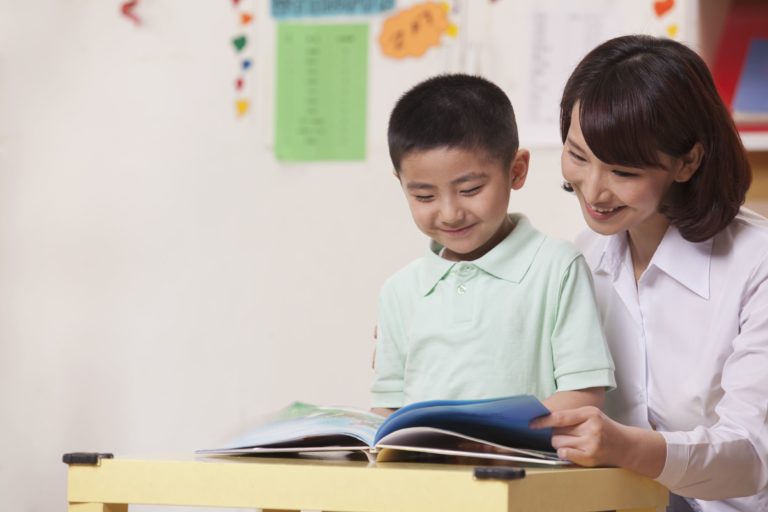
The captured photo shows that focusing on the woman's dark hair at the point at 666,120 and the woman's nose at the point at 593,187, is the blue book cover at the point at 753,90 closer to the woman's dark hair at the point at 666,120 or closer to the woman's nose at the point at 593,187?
the woman's dark hair at the point at 666,120

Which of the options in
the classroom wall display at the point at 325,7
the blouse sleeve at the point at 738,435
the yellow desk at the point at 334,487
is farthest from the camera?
the classroom wall display at the point at 325,7

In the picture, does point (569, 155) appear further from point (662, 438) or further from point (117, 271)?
point (117, 271)

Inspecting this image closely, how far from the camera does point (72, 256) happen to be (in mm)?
2525

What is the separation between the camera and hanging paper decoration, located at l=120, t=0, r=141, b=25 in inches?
98.3

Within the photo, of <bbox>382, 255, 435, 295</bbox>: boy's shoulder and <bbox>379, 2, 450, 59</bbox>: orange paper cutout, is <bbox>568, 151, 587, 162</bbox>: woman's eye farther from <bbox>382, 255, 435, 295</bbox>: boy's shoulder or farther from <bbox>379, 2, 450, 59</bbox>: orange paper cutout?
<bbox>379, 2, 450, 59</bbox>: orange paper cutout

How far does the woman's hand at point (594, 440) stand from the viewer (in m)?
0.96

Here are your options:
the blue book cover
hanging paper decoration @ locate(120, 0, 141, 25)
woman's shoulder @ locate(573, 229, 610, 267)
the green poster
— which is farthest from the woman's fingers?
hanging paper decoration @ locate(120, 0, 141, 25)

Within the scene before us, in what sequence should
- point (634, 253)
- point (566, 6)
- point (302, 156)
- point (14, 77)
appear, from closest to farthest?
point (634, 253) → point (566, 6) → point (302, 156) → point (14, 77)

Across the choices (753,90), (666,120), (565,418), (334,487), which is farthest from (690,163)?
(753,90)

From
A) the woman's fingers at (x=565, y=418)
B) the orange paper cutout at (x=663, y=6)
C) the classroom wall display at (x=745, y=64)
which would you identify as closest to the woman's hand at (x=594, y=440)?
the woman's fingers at (x=565, y=418)

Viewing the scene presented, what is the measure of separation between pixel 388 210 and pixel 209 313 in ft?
1.59

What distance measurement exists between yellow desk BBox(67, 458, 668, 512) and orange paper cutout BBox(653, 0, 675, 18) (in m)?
1.37

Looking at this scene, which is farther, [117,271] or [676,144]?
[117,271]

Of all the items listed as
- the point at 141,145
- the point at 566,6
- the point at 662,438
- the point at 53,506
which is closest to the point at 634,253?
the point at 662,438
